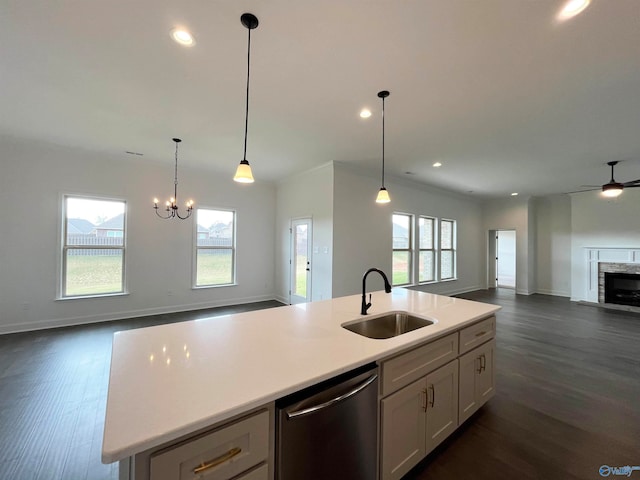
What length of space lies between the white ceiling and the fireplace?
352 centimetres

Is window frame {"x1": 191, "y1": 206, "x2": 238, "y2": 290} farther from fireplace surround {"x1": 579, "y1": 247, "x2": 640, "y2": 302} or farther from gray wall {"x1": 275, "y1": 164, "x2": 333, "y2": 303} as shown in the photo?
fireplace surround {"x1": 579, "y1": 247, "x2": 640, "y2": 302}

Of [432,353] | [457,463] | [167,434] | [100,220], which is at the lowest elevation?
[457,463]

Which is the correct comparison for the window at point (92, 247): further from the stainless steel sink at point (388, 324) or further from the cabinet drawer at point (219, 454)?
the cabinet drawer at point (219, 454)

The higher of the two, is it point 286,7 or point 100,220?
point 286,7

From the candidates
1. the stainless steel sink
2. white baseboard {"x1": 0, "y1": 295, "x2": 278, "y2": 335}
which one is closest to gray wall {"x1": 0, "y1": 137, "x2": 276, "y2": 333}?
white baseboard {"x1": 0, "y1": 295, "x2": 278, "y2": 335}

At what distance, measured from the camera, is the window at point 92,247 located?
4.52m

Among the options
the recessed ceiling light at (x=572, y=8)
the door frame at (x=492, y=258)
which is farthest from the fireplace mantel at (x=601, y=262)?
the recessed ceiling light at (x=572, y=8)

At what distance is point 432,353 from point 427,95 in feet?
7.80

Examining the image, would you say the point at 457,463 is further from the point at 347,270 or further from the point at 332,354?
the point at 347,270

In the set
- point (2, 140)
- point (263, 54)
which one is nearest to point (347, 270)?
point (263, 54)

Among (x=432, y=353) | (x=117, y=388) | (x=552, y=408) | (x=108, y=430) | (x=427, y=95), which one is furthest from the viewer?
(x=427, y=95)

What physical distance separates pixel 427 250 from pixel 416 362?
19.3ft

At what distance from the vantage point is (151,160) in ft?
16.5

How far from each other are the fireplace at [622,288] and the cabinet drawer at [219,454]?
8.76 meters
